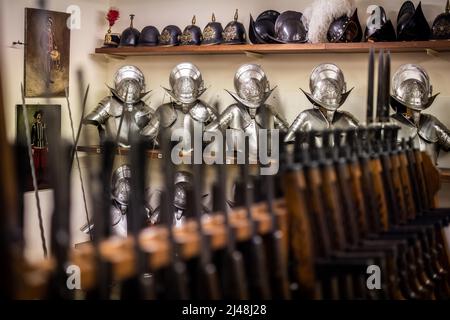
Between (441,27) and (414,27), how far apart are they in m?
0.17

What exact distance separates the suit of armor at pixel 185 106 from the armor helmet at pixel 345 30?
1128 mm

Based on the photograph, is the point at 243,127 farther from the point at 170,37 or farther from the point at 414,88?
the point at 414,88

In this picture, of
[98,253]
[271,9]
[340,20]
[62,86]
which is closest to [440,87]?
[340,20]

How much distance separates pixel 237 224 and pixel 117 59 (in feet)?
16.1

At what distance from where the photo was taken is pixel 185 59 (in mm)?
5809

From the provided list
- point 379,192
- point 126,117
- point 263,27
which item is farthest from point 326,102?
point 379,192

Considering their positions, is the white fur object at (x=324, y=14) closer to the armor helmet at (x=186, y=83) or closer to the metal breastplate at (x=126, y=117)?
the armor helmet at (x=186, y=83)

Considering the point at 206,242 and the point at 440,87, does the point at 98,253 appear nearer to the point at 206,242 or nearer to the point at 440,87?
the point at 206,242

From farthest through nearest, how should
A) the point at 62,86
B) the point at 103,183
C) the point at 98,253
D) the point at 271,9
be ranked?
the point at 62,86 → the point at 271,9 → the point at 103,183 → the point at 98,253

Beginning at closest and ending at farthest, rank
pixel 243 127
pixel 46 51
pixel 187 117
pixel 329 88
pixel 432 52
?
pixel 432 52 < pixel 329 88 < pixel 243 127 < pixel 187 117 < pixel 46 51

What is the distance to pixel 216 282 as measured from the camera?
1359mm

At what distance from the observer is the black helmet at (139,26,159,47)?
18.2 feet

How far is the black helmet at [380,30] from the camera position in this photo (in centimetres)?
463

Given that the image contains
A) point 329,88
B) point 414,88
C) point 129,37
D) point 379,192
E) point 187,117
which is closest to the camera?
point 379,192
